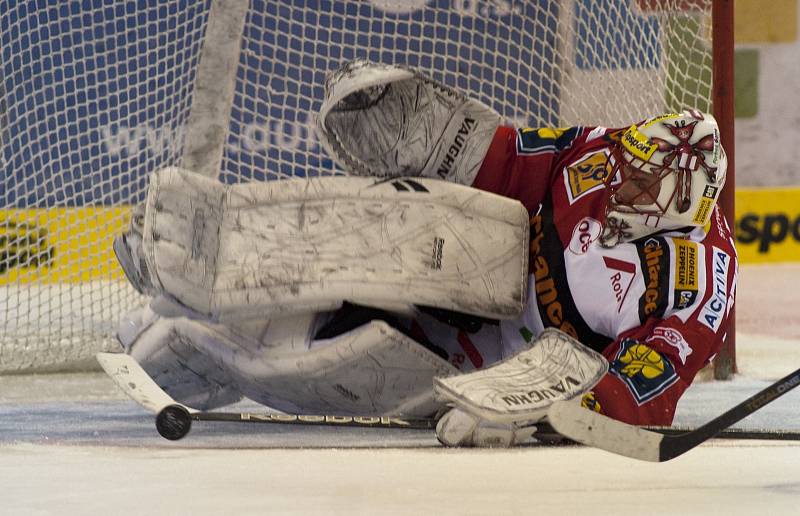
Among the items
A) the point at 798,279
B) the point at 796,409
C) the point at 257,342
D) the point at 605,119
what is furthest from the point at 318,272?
the point at 798,279

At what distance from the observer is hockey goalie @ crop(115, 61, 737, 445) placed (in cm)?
198

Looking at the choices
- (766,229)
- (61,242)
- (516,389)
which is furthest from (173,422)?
(766,229)

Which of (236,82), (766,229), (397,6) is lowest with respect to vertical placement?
(766,229)

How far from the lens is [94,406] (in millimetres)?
2457

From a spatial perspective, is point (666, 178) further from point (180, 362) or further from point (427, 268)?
point (180, 362)

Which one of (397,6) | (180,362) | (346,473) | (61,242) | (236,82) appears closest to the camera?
(346,473)

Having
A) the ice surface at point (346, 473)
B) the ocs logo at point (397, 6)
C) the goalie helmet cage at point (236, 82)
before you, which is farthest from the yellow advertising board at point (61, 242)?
the ice surface at point (346, 473)

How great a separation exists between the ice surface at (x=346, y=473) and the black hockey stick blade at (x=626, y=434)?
25mm

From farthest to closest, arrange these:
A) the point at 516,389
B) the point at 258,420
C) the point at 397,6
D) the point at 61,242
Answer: the point at 61,242 < the point at 397,6 < the point at 258,420 < the point at 516,389

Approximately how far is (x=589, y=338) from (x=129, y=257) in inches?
31.5

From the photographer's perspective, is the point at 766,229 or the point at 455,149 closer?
the point at 455,149

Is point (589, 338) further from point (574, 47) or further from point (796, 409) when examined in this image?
point (574, 47)

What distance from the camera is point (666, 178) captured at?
200 centimetres

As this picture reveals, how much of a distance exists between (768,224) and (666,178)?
3785mm
